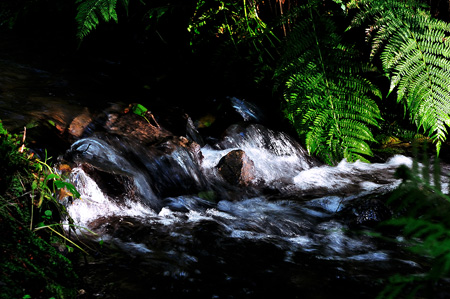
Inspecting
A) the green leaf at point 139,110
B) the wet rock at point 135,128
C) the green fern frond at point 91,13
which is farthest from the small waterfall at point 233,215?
the green fern frond at point 91,13

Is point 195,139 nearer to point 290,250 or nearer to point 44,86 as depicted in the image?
point 44,86

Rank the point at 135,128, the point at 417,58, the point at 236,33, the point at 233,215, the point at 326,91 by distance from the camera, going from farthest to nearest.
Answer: the point at 236,33 < the point at 135,128 < the point at 326,91 < the point at 417,58 < the point at 233,215

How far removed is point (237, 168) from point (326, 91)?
1.13 m

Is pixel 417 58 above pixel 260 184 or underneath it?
above

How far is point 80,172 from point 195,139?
163cm

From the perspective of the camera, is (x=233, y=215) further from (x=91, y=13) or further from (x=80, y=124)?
(x=91, y=13)

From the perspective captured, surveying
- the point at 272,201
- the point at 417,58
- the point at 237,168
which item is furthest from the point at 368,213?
the point at 417,58

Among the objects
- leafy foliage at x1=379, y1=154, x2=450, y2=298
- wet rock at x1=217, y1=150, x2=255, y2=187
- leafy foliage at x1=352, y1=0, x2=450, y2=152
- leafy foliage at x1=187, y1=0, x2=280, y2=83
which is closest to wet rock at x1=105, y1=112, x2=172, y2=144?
wet rock at x1=217, y1=150, x2=255, y2=187

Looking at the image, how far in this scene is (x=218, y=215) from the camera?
2.89m

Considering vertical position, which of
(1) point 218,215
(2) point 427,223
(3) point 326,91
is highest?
(3) point 326,91

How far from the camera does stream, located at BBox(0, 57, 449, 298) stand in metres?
1.85

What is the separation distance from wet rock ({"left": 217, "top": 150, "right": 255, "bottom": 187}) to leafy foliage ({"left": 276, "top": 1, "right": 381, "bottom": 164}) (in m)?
0.60

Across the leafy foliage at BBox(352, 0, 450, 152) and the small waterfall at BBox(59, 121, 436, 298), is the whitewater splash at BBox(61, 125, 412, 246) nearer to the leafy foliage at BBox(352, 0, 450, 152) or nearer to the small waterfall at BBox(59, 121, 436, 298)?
the small waterfall at BBox(59, 121, 436, 298)

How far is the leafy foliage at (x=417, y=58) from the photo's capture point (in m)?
3.49
